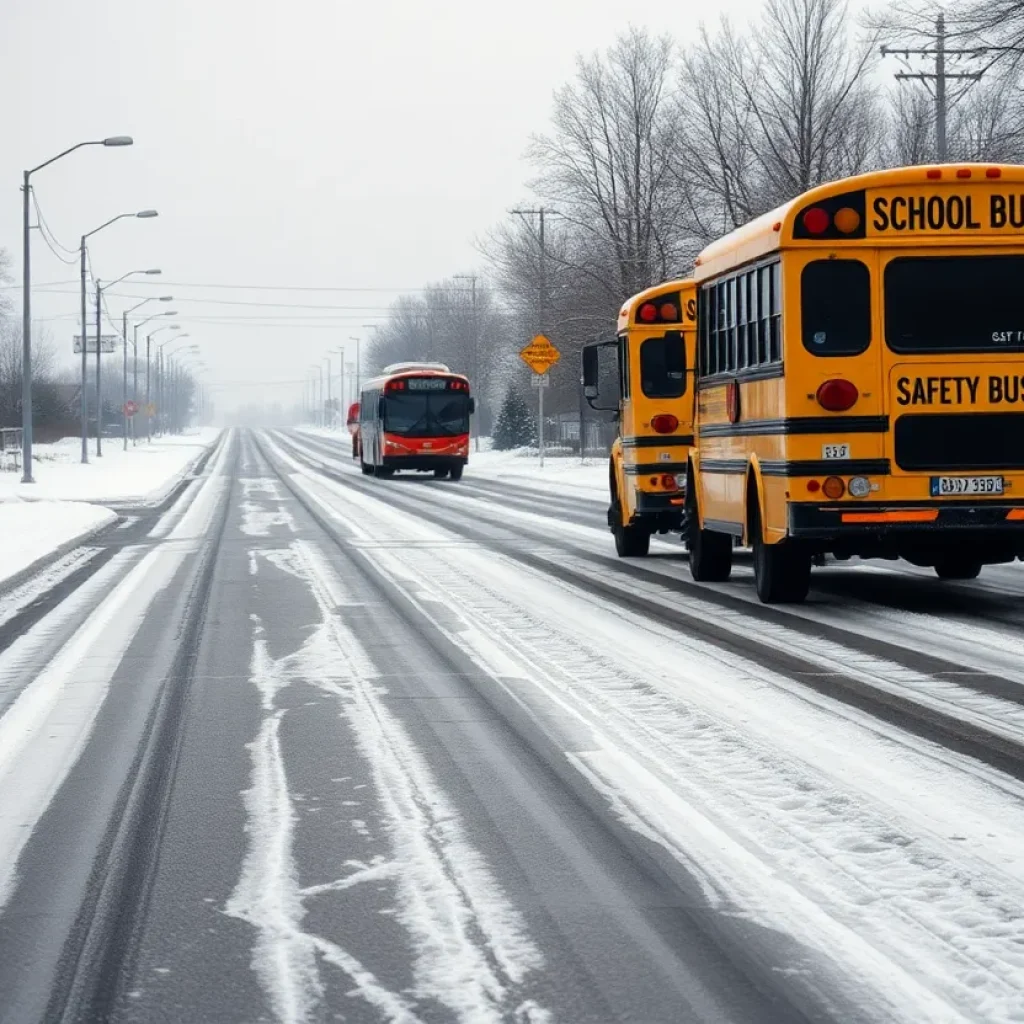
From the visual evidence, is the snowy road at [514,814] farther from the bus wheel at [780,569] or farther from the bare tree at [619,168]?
the bare tree at [619,168]

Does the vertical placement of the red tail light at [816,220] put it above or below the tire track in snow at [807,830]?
above

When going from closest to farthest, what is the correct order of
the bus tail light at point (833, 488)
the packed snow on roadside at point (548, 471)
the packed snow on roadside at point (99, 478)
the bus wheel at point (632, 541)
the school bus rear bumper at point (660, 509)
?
the bus tail light at point (833, 488) < the school bus rear bumper at point (660, 509) < the bus wheel at point (632, 541) < the packed snow on roadside at point (99, 478) < the packed snow on roadside at point (548, 471)

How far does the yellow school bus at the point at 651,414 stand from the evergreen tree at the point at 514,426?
61.7 meters

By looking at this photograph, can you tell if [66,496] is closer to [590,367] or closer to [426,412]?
[426,412]

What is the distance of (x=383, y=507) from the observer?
111 feet

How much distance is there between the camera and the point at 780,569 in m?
14.4

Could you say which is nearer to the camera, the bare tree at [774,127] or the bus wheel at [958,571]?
the bus wheel at [958,571]

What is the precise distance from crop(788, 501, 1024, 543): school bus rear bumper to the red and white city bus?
38.3 meters

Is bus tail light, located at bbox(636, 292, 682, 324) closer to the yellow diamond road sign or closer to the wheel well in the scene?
the wheel well

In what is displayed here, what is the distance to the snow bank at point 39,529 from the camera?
19.4 metres

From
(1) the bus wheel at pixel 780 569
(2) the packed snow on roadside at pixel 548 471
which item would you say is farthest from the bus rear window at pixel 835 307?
(2) the packed snow on roadside at pixel 548 471

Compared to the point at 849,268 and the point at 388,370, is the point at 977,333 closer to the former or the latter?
the point at 849,268

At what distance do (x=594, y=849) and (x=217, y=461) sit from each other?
222 feet

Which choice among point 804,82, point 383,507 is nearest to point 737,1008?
point 383,507
